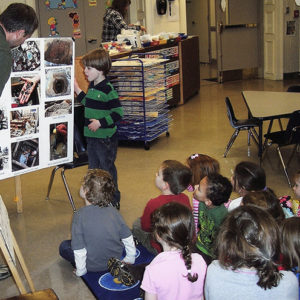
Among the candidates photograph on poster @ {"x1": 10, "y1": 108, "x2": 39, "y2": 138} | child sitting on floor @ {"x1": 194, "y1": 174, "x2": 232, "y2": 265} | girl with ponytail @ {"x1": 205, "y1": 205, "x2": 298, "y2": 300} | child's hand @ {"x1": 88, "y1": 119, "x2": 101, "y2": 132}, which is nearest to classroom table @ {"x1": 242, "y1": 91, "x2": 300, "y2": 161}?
child's hand @ {"x1": 88, "y1": 119, "x2": 101, "y2": 132}

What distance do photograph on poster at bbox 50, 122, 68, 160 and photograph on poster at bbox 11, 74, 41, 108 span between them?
31 centimetres

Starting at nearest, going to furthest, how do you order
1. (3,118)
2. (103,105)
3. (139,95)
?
1. (3,118)
2. (103,105)
3. (139,95)

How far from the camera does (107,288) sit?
3.58 m

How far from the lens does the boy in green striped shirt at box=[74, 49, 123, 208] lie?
4660 millimetres

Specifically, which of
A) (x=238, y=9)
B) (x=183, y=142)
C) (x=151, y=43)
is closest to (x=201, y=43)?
(x=238, y=9)

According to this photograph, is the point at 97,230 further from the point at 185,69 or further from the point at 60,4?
the point at 60,4

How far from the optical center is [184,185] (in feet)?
12.4

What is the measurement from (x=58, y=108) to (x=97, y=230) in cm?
128

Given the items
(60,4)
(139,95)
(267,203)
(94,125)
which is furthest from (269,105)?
(60,4)

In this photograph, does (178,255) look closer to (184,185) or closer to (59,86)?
(184,185)

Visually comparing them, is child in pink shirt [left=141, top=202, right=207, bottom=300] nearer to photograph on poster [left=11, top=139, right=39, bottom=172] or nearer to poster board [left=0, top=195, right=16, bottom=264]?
poster board [left=0, top=195, right=16, bottom=264]

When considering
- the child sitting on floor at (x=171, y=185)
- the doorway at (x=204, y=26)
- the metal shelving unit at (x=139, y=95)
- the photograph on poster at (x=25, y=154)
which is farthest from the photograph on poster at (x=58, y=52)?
the doorway at (x=204, y=26)

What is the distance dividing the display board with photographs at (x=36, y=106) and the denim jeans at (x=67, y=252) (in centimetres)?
74

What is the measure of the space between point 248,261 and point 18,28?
1751mm
